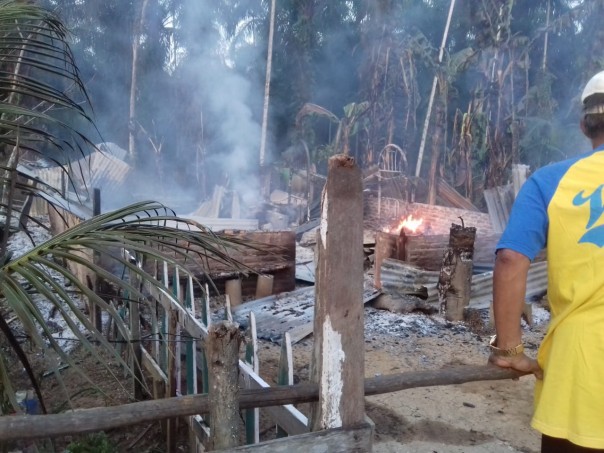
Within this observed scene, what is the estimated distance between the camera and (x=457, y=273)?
6.63 metres

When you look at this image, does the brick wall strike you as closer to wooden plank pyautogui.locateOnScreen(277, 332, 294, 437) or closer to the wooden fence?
wooden plank pyautogui.locateOnScreen(277, 332, 294, 437)

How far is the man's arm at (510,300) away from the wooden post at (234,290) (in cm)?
581

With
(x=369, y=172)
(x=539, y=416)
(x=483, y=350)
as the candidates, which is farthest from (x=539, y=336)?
(x=369, y=172)

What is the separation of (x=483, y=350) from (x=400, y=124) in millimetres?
14846

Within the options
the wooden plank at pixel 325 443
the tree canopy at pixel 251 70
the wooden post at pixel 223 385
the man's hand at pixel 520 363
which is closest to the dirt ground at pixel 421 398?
the wooden post at pixel 223 385

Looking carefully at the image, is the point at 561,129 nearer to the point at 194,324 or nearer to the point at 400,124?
the point at 400,124

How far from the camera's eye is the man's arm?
5.70 ft

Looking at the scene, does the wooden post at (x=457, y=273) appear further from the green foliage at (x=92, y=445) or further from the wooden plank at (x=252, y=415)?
the green foliage at (x=92, y=445)

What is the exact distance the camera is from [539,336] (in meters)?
6.35

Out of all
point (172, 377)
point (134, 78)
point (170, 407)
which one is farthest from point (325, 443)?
point (134, 78)

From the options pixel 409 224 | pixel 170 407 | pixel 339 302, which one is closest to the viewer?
pixel 170 407

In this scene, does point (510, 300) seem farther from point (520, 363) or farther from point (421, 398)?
point (421, 398)

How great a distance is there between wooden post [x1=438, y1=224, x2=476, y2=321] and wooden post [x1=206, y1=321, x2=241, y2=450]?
5.28m

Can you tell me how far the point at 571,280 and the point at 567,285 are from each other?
0.08ft
